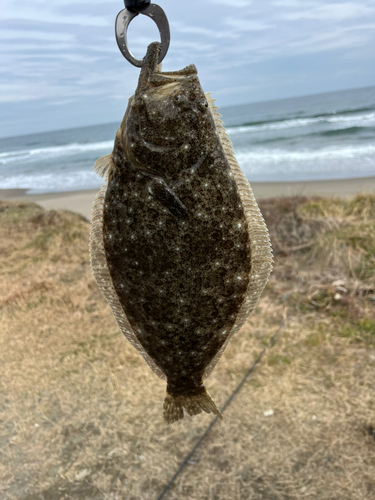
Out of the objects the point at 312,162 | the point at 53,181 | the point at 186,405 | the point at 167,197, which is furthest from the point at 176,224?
the point at 53,181

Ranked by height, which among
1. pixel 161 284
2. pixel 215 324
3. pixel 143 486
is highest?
pixel 161 284

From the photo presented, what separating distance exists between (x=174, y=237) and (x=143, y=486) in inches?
120

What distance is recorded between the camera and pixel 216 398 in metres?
4.25

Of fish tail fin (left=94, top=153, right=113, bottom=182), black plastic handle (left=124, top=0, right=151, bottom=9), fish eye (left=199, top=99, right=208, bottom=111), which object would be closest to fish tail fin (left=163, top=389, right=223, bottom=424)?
fish tail fin (left=94, top=153, right=113, bottom=182)

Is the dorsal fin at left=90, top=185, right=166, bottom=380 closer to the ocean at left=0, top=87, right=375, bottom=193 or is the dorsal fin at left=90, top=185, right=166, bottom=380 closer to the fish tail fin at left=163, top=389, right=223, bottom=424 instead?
the fish tail fin at left=163, top=389, right=223, bottom=424

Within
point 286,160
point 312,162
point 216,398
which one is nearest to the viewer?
point 216,398

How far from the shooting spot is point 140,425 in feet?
13.2

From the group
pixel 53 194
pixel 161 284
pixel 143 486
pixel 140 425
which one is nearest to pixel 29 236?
pixel 140 425

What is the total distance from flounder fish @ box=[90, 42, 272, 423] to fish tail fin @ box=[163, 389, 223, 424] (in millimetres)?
235

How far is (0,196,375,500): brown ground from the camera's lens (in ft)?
11.3

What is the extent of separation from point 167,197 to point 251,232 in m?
0.36

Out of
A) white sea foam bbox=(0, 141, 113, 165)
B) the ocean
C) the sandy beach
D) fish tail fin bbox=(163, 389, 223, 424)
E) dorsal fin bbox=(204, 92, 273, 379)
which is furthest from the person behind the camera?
white sea foam bbox=(0, 141, 113, 165)

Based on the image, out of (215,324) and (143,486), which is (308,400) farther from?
(215,324)

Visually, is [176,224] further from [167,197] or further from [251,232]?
[251,232]
